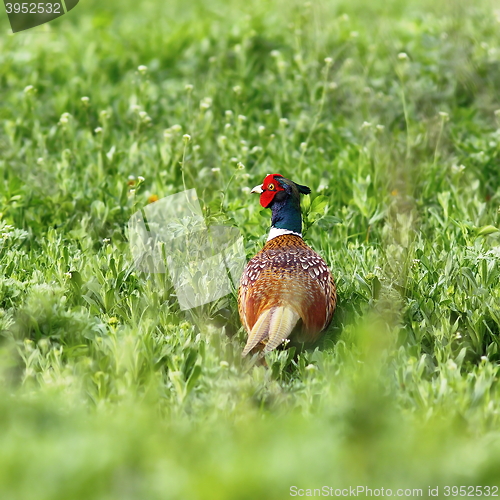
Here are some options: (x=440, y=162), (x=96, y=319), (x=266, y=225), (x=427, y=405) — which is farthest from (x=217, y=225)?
(x=440, y=162)

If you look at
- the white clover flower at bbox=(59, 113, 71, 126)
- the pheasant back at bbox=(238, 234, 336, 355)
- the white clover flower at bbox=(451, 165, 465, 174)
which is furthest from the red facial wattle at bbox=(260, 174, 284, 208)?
the white clover flower at bbox=(59, 113, 71, 126)

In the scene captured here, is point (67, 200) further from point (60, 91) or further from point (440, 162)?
point (440, 162)

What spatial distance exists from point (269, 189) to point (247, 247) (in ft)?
1.85

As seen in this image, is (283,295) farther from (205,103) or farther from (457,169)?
(205,103)

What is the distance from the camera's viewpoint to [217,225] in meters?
4.44

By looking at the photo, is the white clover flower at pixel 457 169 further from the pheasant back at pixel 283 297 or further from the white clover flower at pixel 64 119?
the white clover flower at pixel 64 119

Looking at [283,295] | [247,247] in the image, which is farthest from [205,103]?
[283,295]

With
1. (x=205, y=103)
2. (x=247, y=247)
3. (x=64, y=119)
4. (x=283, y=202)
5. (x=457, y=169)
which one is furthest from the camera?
(x=205, y=103)

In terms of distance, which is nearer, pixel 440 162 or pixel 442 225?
pixel 442 225

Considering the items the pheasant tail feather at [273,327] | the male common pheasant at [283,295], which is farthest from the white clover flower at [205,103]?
the pheasant tail feather at [273,327]

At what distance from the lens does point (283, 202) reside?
13.5 ft

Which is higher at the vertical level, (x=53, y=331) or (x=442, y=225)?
(x=53, y=331)

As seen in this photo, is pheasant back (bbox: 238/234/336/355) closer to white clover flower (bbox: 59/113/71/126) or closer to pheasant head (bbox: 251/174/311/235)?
pheasant head (bbox: 251/174/311/235)

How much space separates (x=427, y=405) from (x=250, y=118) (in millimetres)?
3895
